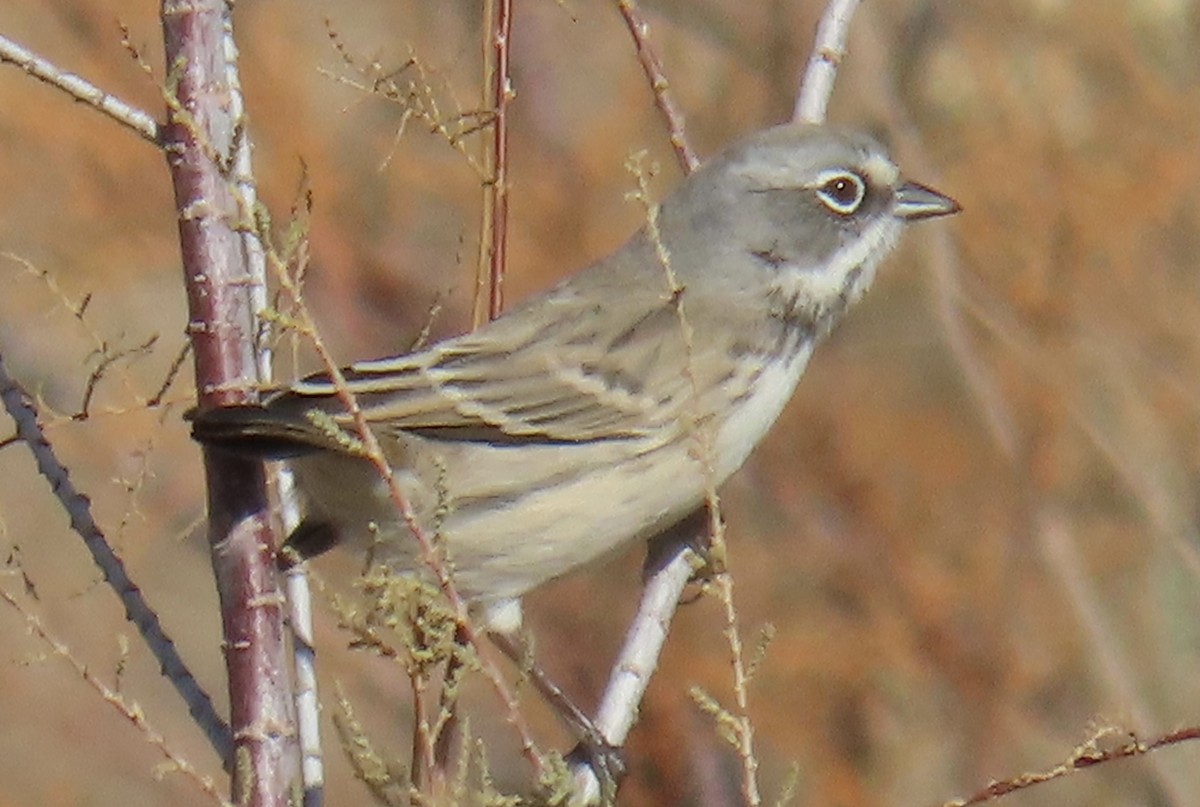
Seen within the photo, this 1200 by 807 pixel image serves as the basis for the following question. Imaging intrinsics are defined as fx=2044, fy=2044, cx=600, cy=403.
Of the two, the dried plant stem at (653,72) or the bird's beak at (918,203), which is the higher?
the dried plant stem at (653,72)

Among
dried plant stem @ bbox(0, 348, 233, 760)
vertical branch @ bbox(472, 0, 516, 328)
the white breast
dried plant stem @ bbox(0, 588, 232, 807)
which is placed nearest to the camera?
→ dried plant stem @ bbox(0, 588, 232, 807)

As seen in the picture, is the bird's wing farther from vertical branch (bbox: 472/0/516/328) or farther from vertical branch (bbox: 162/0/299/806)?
vertical branch (bbox: 162/0/299/806)

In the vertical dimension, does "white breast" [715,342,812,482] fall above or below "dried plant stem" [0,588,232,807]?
above

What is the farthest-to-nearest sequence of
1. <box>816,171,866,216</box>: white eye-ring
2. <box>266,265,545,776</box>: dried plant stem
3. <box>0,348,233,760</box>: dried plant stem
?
<box>816,171,866,216</box>: white eye-ring, <box>0,348,233,760</box>: dried plant stem, <box>266,265,545,776</box>: dried plant stem

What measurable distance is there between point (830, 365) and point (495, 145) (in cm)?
430

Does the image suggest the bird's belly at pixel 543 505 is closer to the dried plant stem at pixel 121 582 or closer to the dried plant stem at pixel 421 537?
the dried plant stem at pixel 121 582

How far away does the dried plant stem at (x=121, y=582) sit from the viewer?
3.11m

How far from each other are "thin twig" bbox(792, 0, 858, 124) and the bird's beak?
272 millimetres

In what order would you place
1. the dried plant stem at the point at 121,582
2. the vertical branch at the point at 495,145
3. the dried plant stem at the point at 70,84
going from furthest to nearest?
1. the vertical branch at the point at 495,145
2. the dried plant stem at the point at 121,582
3. the dried plant stem at the point at 70,84

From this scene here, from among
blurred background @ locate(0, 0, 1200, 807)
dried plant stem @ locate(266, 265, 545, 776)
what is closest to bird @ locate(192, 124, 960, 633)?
dried plant stem @ locate(266, 265, 545, 776)

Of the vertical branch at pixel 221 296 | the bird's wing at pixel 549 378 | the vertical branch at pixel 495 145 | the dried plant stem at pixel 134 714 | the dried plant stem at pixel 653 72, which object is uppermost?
the dried plant stem at pixel 653 72

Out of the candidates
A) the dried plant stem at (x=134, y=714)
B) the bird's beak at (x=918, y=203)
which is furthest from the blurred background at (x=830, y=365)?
the dried plant stem at (x=134, y=714)

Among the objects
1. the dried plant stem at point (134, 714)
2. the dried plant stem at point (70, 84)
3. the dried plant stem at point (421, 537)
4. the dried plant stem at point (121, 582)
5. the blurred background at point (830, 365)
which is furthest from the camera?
the blurred background at point (830, 365)

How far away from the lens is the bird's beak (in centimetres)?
472
